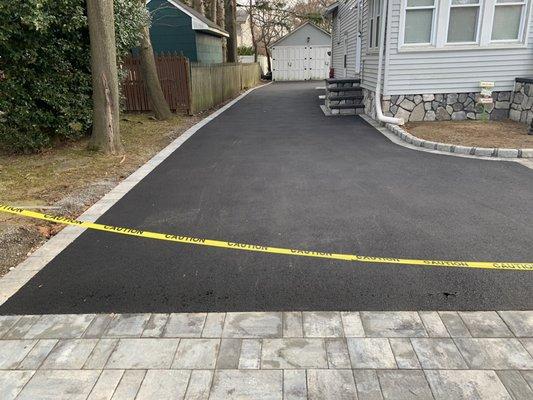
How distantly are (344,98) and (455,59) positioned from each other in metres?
3.69

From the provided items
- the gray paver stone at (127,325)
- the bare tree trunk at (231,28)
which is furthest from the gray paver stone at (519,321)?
the bare tree trunk at (231,28)

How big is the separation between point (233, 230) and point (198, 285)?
3.84 feet

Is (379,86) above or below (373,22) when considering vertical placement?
below

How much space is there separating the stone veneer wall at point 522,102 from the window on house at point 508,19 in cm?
113

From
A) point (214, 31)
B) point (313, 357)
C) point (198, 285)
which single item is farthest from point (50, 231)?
point (214, 31)

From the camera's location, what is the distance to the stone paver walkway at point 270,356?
7.75 feet

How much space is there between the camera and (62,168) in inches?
284

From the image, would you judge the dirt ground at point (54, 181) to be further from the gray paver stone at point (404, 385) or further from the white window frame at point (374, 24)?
the white window frame at point (374, 24)

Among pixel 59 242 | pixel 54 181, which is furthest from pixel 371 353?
pixel 54 181

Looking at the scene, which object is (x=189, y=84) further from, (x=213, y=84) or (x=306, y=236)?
(x=306, y=236)

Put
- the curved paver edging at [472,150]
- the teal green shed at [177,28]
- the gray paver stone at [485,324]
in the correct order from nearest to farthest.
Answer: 1. the gray paver stone at [485,324]
2. the curved paver edging at [472,150]
3. the teal green shed at [177,28]

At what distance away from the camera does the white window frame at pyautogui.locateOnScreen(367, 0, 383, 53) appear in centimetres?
1135

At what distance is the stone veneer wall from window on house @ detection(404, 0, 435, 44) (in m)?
2.35

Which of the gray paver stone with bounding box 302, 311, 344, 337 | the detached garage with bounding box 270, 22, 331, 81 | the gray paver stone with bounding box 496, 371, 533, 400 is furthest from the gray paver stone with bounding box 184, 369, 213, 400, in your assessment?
the detached garage with bounding box 270, 22, 331, 81
